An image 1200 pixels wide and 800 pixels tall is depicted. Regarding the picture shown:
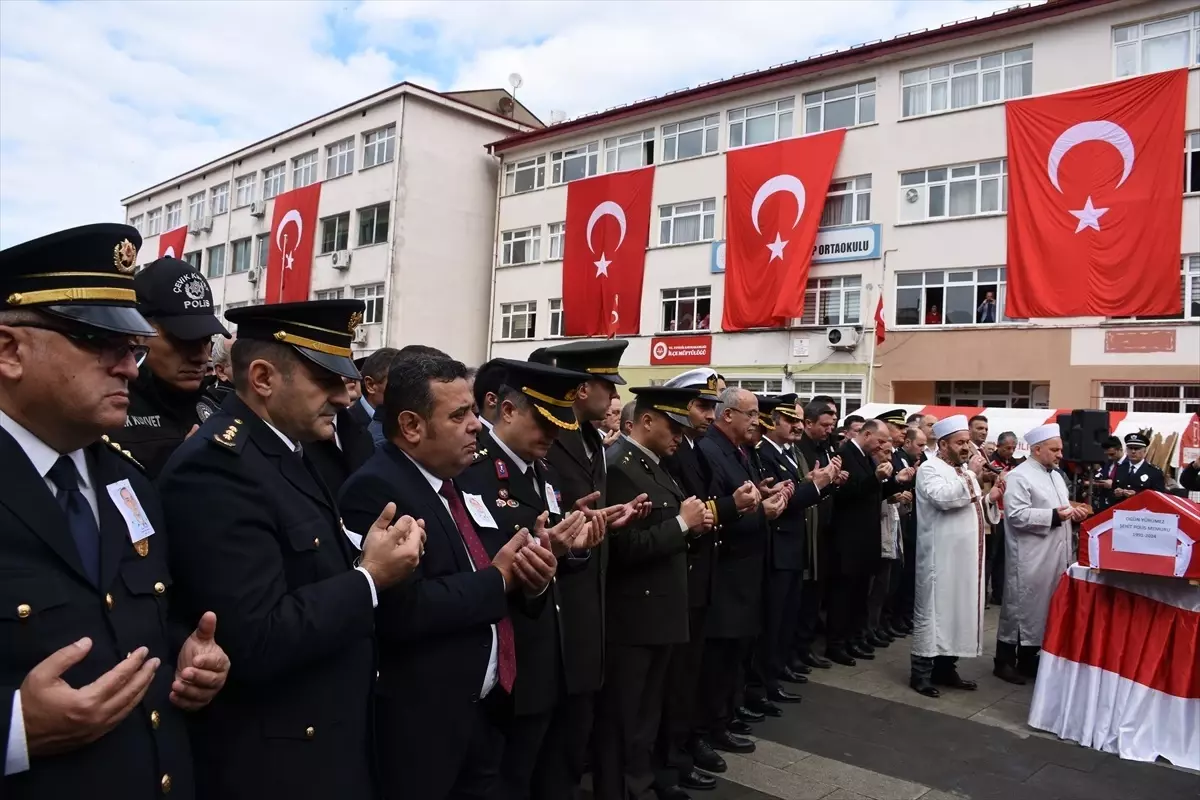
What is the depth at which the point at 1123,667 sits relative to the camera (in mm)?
5500

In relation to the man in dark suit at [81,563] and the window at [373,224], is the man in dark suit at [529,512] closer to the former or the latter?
the man in dark suit at [81,563]

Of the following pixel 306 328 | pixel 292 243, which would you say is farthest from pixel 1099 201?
pixel 292 243

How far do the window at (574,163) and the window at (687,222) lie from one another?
4.01 meters

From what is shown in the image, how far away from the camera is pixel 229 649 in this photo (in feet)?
6.36

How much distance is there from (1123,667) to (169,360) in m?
5.89

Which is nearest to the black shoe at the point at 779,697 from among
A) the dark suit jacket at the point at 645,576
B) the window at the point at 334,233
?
the dark suit jacket at the point at 645,576

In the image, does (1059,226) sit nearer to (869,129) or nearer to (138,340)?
(869,129)

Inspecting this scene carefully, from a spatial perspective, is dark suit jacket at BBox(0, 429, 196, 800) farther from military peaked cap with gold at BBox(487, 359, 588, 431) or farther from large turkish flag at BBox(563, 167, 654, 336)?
large turkish flag at BBox(563, 167, 654, 336)

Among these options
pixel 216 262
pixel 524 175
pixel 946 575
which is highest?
pixel 524 175

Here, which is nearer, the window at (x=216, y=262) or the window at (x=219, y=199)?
the window at (x=216, y=262)

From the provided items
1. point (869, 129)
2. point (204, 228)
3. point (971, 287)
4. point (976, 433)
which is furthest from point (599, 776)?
point (204, 228)

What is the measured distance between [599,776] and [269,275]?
37256mm

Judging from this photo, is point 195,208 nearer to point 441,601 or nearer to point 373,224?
point 373,224

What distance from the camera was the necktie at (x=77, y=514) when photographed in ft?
5.56
